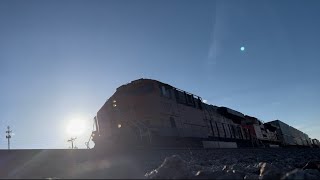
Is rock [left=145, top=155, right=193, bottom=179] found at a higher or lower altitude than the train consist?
lower

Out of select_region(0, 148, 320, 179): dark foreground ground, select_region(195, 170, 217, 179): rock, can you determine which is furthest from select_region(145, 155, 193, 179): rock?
select_region(195, 170, 217, 179): rock

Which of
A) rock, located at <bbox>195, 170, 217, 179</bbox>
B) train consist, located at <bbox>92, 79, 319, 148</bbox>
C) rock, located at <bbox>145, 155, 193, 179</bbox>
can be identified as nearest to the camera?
rock, located at <bbox>145, 155, 193, 179</bbox>

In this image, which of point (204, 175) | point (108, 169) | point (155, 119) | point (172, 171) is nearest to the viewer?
point (108, 169)

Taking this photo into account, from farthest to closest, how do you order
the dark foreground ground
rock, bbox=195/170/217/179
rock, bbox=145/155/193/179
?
rock, bbox=195/170/217/179 → rock, bbox=145/155/193/179 → the dark foreground ground

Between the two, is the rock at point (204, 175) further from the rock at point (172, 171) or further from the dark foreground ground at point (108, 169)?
the rock at point (172, 171)

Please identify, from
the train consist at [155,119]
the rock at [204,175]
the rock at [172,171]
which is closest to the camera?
the rock at [172,171]

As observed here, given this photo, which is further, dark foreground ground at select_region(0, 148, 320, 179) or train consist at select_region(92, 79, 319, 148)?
train consist at select_region(92, 79, 319, 148)

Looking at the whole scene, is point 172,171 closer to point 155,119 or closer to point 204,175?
point 204,175

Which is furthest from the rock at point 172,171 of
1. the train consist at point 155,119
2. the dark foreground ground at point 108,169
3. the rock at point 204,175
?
the train consist at point 155,119

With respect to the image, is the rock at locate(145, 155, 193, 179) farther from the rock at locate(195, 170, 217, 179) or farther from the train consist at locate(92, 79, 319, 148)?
the train consist at locate(92, 79, 319, 148)

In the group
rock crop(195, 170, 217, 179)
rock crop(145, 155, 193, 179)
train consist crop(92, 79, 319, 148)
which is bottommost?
rock crop(195, 170, 217, 179)

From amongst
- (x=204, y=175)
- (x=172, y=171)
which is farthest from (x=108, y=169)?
(x=204, y=175)

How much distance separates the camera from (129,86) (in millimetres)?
17438

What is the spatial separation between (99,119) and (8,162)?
11332 millimetres
